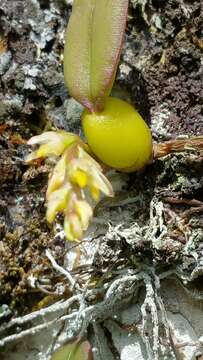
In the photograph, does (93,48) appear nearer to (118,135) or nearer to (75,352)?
(118,135)

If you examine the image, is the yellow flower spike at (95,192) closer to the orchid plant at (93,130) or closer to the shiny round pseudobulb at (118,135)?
the orchid plant at (93,130)

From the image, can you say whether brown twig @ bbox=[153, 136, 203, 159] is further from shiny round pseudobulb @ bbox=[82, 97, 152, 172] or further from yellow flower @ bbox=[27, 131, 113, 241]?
yellow flower @ bbox=[27, 131, 113, 241]

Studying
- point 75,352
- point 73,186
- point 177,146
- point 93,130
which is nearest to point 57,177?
point 73,186

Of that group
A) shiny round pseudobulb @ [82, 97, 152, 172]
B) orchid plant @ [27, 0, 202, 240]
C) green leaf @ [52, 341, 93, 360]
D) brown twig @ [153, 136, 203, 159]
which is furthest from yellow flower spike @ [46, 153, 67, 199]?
green leaf @ [52, 341, 93, 360]

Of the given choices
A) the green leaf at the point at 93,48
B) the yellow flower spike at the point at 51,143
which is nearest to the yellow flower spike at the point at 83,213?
the yellow flower spike at the point at 51,143

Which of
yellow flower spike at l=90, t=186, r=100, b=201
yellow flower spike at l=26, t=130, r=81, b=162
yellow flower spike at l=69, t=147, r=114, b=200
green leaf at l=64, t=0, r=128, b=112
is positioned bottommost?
yellow flower spike at l=90, t=186, r=100, b=201

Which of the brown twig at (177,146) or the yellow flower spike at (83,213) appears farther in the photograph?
the brown twig at (177,146)
